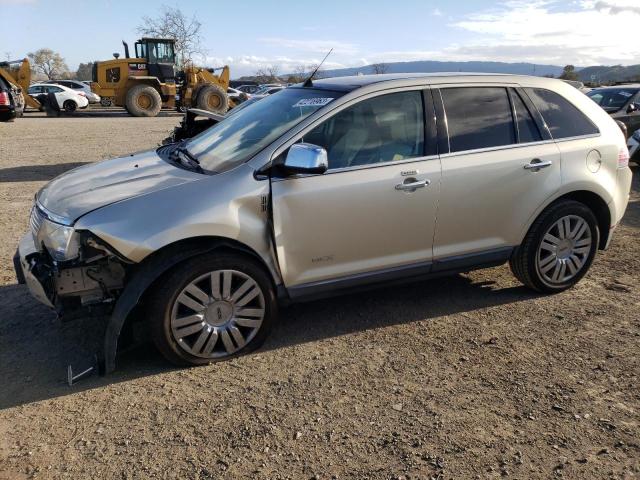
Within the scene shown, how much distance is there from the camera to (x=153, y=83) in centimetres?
2562

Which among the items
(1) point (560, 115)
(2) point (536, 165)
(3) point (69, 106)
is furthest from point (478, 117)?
(3) point (69, 106)

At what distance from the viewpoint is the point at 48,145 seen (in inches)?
551

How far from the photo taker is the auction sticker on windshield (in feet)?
12.2

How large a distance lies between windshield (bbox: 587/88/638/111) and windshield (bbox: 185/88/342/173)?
9616 mm

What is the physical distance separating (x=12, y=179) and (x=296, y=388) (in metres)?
8.15

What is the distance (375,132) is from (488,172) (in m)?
0.93

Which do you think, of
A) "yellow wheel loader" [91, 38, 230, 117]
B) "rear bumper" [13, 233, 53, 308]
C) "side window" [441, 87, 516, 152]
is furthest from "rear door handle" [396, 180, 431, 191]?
"yellow wheel loader" [91, 38, 230, 117]

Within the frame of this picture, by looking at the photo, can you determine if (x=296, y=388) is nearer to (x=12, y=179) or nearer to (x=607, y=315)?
(x=607, y=315)

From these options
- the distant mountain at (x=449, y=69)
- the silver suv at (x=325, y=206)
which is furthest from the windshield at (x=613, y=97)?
the silver suv at (x=325, y=206)

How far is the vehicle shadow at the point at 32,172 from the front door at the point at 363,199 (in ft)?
24.1

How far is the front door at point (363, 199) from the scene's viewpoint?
348cm

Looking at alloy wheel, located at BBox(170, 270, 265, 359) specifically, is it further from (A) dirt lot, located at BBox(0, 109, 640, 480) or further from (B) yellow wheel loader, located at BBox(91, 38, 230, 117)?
(B) yellow wheel loader, located at BBox(91, 38, 230, 117)

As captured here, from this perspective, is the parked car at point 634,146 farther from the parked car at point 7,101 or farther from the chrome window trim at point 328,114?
the parked car at point 7,101

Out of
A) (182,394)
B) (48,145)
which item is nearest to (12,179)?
(48,145)
